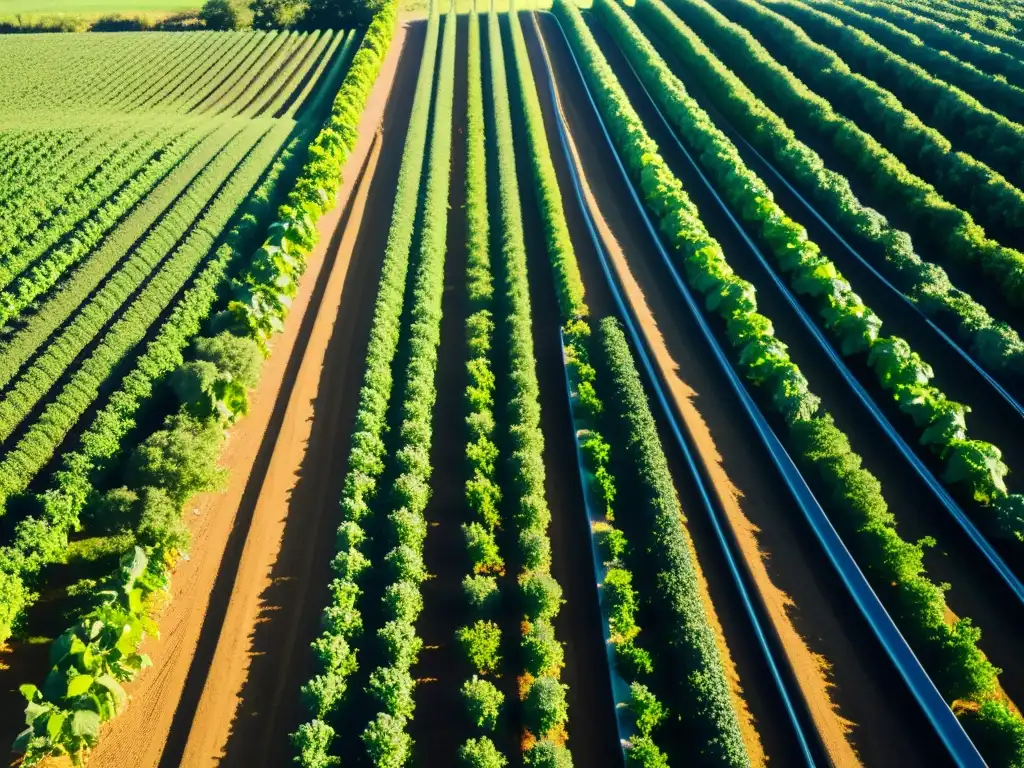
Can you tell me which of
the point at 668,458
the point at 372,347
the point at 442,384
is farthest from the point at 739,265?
the point at 372,347

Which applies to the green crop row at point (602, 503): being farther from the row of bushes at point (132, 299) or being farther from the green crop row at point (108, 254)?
the green crop row at point (108, 254)

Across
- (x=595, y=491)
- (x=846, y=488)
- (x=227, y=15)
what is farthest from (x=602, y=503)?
(x=227, y=15)

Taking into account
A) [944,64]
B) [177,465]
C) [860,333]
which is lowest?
[177,465]

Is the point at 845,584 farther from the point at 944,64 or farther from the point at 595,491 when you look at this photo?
the point at 944,64

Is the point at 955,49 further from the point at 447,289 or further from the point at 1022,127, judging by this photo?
the point at 447,289

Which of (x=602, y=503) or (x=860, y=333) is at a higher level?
(x=860, y=333)

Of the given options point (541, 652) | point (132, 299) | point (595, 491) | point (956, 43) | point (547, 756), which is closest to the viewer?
point (547, 756)

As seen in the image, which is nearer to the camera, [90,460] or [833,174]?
[90,460]
